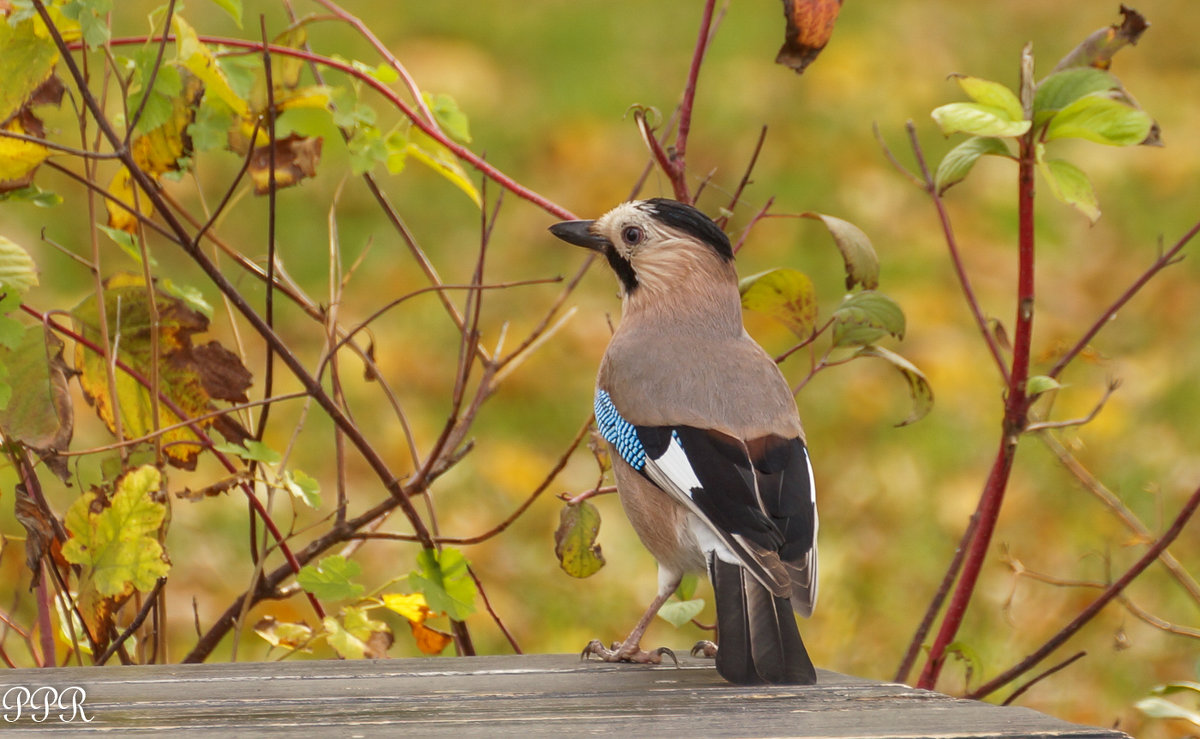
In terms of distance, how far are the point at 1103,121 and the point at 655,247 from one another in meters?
0.85

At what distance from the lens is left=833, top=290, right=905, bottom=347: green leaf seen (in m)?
2.23

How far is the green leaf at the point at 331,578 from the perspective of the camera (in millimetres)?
2102

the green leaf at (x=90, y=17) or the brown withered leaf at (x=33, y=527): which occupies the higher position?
the green leaf at (x=90, y=17)

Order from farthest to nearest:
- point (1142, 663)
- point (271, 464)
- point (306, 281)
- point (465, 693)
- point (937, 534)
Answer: point (306, 281)
point (937, 534)
point (1142, 663)
point (271, 464)
point (465, 693)

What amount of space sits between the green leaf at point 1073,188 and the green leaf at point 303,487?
1141 mm

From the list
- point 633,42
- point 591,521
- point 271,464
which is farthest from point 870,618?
point 633,42

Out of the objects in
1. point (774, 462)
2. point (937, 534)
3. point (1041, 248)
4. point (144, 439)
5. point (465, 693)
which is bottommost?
point (465, 693)

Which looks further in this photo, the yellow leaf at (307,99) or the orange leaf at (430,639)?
the orange leaf at (430,639)

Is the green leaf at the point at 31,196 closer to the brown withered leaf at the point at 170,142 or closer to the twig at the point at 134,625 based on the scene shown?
the brown withered leaf at the point at 170,142

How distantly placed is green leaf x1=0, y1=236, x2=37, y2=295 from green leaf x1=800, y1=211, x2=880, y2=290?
115cm

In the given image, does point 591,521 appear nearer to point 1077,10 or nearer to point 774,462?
point 774,462

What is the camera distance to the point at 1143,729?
3.38 meters

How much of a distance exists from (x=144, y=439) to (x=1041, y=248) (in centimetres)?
481

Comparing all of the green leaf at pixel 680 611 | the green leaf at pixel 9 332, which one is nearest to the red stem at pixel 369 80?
the green leaf at pixel 9 332
